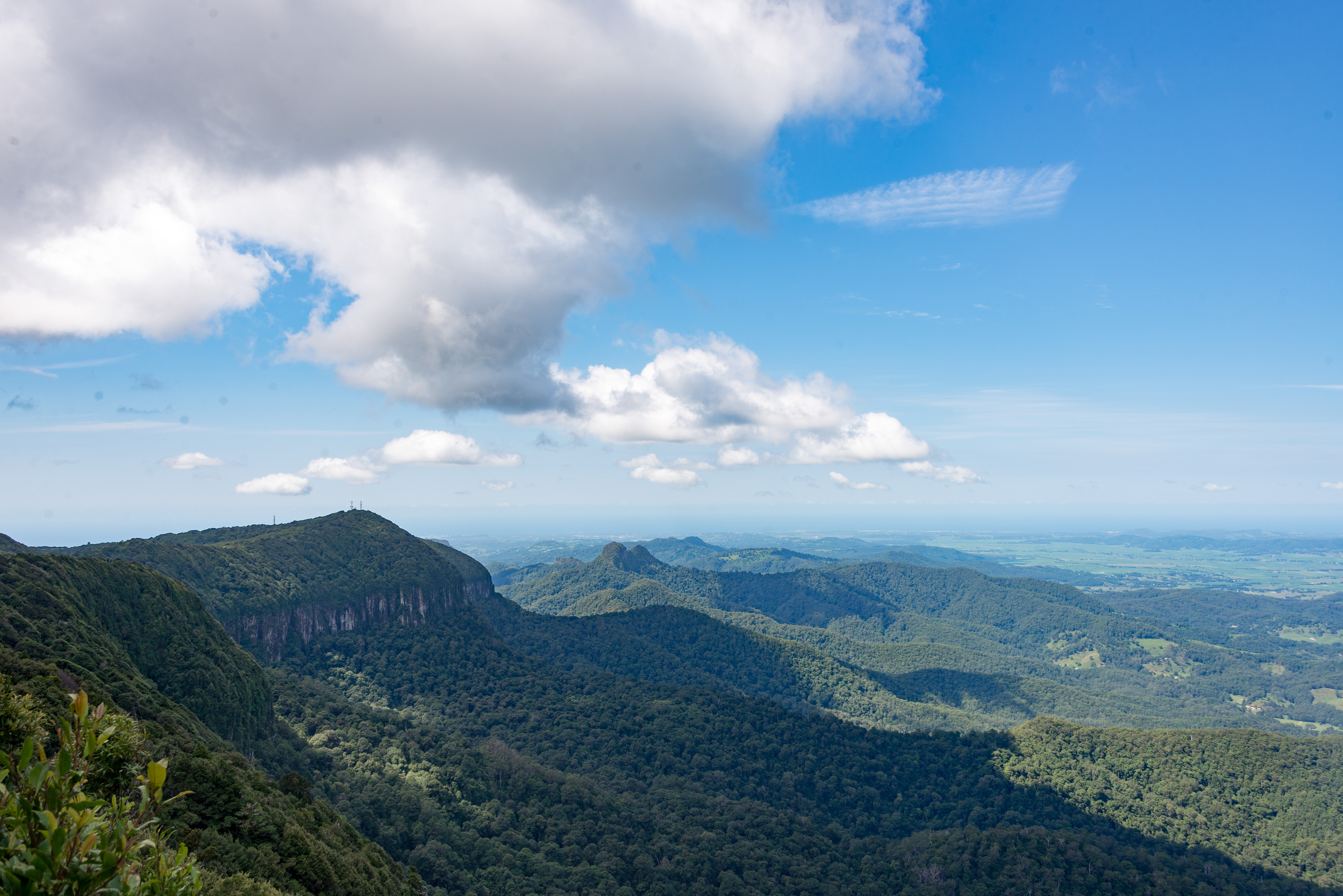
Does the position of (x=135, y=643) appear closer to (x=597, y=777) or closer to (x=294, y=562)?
(x=597, y=777)

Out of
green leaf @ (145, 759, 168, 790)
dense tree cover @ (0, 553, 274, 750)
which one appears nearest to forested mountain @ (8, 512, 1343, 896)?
dense tree cover @ (0, 553, 274, 750)

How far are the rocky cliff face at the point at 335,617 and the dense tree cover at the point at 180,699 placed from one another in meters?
37.8

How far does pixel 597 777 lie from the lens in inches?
4564

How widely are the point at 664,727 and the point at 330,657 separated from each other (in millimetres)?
71451

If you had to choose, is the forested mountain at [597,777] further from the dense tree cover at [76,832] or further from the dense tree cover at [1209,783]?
the dense tree cover at [76,832]

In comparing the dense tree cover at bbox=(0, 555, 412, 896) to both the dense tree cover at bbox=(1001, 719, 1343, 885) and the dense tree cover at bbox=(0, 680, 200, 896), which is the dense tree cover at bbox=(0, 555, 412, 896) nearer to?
the dense tree cover at bbox=(0, 680, 200, 896)

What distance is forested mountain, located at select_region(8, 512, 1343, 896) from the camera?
65500mm

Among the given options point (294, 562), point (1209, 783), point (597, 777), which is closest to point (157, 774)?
point (597, 777)

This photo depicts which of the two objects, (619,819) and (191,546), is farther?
(191,546)

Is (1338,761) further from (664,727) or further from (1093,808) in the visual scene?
(664,727)

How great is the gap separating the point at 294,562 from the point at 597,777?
265 ft

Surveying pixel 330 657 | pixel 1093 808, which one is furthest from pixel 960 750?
pixel 330 657

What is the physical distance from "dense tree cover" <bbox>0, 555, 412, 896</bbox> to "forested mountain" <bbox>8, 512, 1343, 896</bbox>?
371 millimetres

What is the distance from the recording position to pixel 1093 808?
400ft
